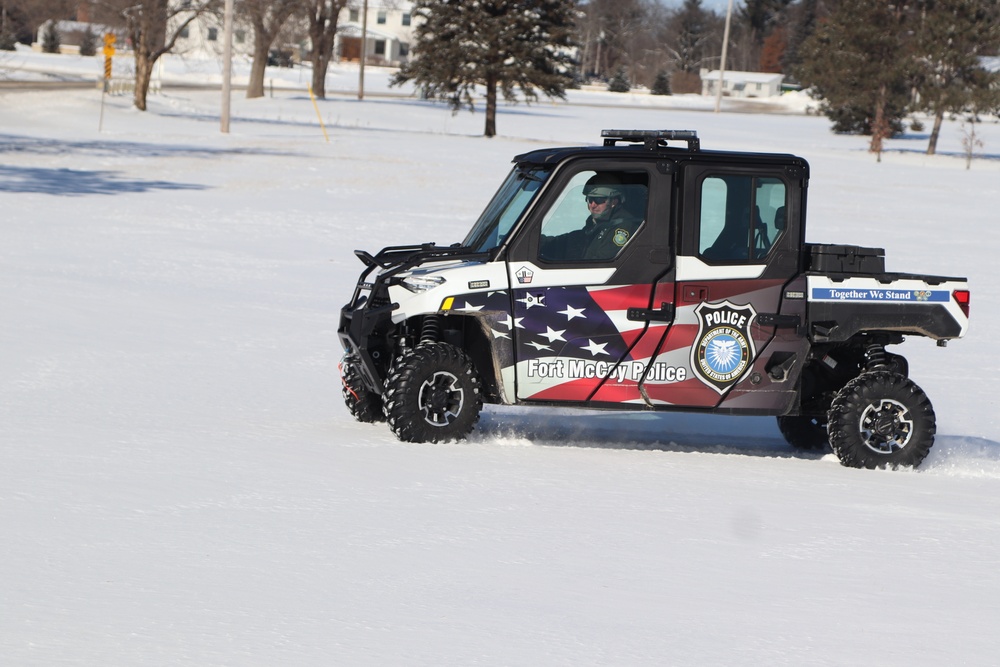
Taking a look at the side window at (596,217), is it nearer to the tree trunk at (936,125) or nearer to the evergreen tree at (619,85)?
the tree trunk at (936,125)

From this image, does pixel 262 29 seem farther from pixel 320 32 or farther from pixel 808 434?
pixel 808 434

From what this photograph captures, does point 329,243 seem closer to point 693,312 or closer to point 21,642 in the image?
point 693,312

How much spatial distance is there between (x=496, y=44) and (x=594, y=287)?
47762 mm

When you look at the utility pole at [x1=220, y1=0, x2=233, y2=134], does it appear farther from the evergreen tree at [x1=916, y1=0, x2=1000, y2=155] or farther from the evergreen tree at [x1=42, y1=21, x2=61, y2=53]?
the evergreen tree at [x1=42, y1=21, x2=61, y2=53]

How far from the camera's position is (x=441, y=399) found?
8.09 metres

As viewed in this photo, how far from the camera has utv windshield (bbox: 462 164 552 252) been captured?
27.0 feet

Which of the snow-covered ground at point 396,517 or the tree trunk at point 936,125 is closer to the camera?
the snow-covered ground at point 396,517

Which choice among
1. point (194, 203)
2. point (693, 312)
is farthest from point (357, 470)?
point (194, 203)

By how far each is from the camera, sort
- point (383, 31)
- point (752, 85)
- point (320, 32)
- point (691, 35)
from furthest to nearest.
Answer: point (691, 35)
point (383, 31)
point (752, 85)
point (320, 32)

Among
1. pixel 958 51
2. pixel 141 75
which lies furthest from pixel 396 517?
pixel 958 51

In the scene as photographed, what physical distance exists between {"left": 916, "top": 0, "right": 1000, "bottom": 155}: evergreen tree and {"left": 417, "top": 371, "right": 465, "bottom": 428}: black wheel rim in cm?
5343

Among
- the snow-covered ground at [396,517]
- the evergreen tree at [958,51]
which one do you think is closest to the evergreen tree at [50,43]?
the evergreen tree at [958,51]

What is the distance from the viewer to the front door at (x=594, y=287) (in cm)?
808

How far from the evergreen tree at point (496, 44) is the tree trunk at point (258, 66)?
18856mm
